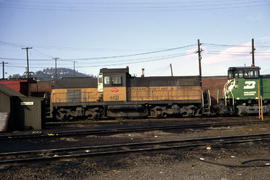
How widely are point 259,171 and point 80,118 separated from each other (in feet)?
48.0

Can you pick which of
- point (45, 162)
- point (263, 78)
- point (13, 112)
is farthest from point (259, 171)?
point (263, 78)

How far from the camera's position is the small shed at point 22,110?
39.5 feet

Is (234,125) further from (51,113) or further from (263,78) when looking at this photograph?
(51,113)

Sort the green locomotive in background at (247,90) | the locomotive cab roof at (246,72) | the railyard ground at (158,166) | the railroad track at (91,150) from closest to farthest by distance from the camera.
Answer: the railyard ground at (158,166) < the railroad track at (91,150) < the green locomotive in background at (247,90) < the locomotive cab roof at (246,72)

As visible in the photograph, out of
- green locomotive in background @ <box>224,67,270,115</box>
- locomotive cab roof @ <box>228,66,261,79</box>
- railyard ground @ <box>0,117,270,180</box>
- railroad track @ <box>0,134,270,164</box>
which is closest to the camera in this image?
railyard ground @ <box>0,117,270,180</box>

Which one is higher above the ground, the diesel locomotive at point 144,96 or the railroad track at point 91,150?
the diesel locomotive at point 144,96

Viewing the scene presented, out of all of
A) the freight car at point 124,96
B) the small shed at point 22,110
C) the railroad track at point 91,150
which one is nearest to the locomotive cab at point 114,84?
the freight car at point 124,96

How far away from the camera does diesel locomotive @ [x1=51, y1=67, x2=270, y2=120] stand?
16.9 metres

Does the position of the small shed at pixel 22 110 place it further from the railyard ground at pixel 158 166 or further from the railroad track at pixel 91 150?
the railyard ground at pixel 158 166

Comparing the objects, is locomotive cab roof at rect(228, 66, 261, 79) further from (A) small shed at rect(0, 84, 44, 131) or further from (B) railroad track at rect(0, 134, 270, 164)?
(A) small shed at rect(0, 84, 44, 131)

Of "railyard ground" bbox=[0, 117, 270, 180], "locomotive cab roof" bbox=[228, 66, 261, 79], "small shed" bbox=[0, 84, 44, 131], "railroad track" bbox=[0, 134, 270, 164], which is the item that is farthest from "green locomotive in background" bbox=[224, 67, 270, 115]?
"small shed" bbox=[0, 84, 44, 131]

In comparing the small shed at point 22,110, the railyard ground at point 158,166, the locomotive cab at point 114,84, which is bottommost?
the railyard ground at point 158,166

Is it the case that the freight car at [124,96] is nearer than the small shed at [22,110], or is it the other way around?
the small shed at [22,110]

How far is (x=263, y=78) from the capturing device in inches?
680
